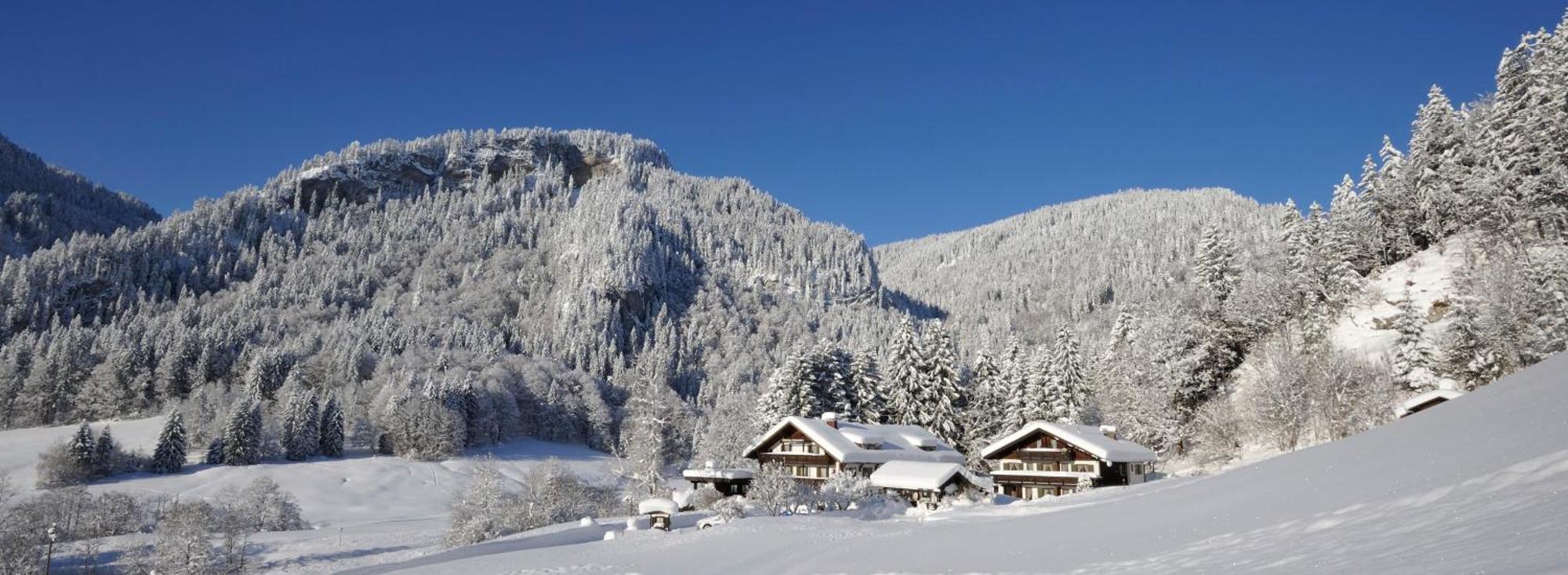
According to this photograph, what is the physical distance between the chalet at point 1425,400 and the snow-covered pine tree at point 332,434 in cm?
10687

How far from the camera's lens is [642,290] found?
19838 cm

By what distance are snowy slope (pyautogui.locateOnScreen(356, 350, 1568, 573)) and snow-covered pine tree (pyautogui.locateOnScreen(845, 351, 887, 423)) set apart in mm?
34565

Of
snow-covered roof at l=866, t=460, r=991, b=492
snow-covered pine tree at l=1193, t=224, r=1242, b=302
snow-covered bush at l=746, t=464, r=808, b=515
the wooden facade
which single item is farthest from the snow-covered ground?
snow-covered pine tree at l=1193, t=224, r=1242, b=302

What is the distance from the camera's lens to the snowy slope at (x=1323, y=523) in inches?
343

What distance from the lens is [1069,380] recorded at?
60.7m

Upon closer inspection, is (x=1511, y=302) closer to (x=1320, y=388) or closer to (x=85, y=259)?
(x=1320, y=388)

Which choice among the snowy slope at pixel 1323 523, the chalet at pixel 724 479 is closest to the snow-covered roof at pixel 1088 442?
the chalet at pixel 724 479

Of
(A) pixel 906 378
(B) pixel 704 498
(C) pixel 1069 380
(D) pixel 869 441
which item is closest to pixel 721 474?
(B) pixel 704 498

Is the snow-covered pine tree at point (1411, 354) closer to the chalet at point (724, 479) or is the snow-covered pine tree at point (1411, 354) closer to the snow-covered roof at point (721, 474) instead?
the snow-covered roof at point (721, 474)

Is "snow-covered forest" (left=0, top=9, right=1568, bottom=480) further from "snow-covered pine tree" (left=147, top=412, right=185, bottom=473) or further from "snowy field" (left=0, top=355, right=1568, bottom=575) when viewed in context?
"snowy field" (left=0, top=355, right=1568, bottom=575)

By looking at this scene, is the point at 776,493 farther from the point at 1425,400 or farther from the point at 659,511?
the point at 1425,400

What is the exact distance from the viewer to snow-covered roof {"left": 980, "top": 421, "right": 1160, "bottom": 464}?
45688 millimetres

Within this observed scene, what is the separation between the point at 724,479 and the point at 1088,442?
2509 cm

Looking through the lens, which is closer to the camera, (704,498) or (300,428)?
(704,498)
